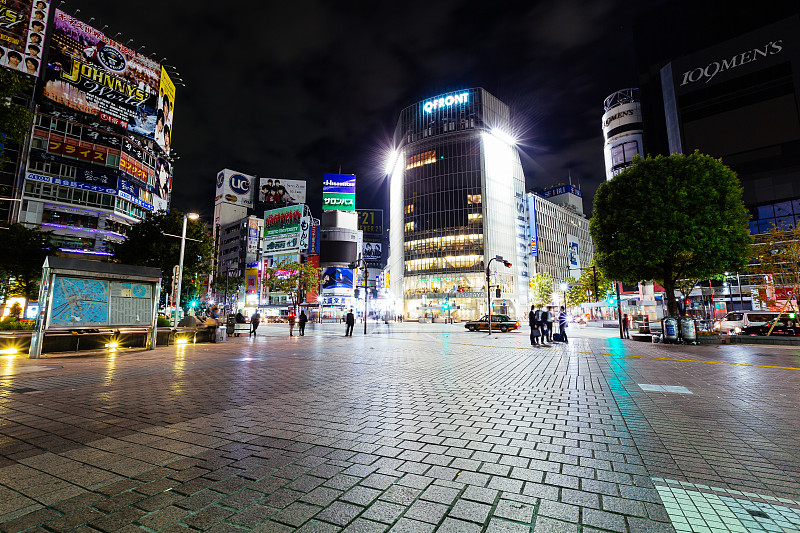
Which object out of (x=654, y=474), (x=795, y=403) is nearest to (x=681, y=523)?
(x=654, y=474)

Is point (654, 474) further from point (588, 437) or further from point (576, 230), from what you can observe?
point (576, 230)

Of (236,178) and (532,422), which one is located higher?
(236,178)

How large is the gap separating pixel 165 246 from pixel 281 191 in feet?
273

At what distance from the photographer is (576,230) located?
112m

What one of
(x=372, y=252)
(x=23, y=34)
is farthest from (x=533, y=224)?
(x=23, y=34)

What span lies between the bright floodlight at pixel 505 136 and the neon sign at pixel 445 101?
34.4 ft

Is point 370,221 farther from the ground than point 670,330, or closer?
farther from the ground

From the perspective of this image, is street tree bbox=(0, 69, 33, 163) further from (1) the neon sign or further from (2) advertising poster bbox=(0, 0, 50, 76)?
(1) the neon sign

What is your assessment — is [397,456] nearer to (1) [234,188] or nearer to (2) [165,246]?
(2) [165,246]

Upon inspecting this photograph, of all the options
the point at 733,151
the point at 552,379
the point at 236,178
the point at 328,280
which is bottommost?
the point at 552,379

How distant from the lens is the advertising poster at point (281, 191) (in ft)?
353

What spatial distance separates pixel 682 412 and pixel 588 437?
2.27 meters

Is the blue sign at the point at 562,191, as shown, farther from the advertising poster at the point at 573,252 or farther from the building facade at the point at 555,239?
the advertising poster at the point at 573,252

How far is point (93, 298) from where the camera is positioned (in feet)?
42.4
